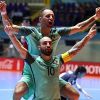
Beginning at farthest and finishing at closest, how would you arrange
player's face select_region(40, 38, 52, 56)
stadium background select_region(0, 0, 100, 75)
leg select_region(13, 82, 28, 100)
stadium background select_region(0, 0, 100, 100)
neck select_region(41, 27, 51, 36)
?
1. stadium background select_region(0, 0, 100, 75)
2. stadium background select_region(0, 0, 100, 100)
3. neck select_region(41, 27, 51, 36)
4. leg select_region(13, 82, 28, 100)
5. player's face select_region(40, 38, 52, 56)

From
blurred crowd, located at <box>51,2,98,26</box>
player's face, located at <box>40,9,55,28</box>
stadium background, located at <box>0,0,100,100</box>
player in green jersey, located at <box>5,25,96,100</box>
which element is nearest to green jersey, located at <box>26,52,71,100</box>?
player in green jersey, located at <box>5,25,96,100</box>

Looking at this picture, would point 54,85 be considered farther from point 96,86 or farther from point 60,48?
point 60,48

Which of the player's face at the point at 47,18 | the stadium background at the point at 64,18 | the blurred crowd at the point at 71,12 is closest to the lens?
the player's face at the point at 47,18

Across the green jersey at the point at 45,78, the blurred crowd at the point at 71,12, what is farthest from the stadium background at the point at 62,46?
the green jersey at the point at 45,78

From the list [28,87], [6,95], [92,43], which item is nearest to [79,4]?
[92,43]

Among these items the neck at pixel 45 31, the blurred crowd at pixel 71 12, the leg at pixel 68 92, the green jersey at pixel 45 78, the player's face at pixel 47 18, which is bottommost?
the leg at pixel 68 92

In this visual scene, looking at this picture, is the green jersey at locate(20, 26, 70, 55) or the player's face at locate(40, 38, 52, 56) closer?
the player's face at locate(40, 38, 52, 56)

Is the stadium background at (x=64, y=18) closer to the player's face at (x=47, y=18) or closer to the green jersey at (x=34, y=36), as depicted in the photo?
the green jersey at (x=34, y=36)

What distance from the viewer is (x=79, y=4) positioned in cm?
2131

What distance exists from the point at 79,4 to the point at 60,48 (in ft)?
17.0

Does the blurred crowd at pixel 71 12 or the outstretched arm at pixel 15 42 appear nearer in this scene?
the outstretched arm at pixel 15 42

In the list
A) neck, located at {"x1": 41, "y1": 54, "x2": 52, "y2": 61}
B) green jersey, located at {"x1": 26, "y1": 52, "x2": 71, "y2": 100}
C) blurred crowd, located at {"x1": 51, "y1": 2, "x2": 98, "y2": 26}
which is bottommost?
green jersey, located at {"x1": 26, "y1": 52, "x2": 71, "y2": 100}

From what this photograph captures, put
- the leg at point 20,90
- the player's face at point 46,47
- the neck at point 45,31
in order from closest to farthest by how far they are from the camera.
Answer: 1. the player's face at point 46,47
2. the leg at point 20,90
3. the neck at point 45,31

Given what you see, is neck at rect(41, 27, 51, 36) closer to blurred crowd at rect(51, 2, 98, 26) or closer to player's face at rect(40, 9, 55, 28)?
player's face at rect(40, 9, 55, 28)
